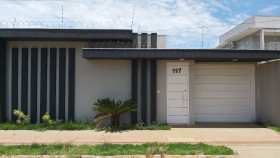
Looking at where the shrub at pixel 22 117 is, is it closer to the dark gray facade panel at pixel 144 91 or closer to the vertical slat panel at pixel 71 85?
the vertical slat panel at pixel 71 85

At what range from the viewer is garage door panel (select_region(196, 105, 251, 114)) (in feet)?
38.2

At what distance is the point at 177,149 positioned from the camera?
702cm

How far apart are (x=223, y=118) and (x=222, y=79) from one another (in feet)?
5.83

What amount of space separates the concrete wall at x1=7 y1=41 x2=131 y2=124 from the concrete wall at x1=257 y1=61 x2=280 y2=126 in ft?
19.1

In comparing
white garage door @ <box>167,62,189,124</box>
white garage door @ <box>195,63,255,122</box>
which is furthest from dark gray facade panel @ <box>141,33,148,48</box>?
white garage door @ <box>195,63,255,122</box>

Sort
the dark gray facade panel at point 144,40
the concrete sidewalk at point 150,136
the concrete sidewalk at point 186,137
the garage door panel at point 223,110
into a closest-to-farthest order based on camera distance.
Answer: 1. the concrete sidewalk at point 186,137
2. the concrete sidewalk at point 150,136
3. the garage door panel at point 223,110
4. the dark gray facade panel at point 144,40

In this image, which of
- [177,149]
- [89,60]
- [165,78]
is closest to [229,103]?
[165,78]

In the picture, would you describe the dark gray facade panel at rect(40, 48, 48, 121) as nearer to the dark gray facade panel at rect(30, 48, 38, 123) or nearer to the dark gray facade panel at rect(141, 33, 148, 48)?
the dark gray facade panel at rect(30, 48, 38, 123)

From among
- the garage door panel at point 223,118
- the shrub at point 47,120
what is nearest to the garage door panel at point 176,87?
the garage door panel at point 223,118

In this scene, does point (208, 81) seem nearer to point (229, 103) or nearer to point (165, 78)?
point (229, 103)

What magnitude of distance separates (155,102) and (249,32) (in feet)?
51.2

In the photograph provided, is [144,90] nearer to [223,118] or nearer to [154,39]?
[154,39]

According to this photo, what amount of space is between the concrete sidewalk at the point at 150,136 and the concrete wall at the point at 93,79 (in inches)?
58.4

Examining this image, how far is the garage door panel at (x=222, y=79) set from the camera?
38.4 ft
